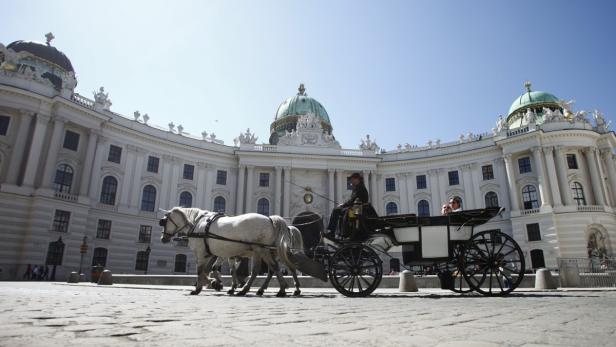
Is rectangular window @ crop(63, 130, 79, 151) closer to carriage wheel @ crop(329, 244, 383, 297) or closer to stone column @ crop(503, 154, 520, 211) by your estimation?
carriage wheel @ crop(329, 244, 383, 297)

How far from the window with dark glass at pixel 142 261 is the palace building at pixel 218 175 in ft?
0.30

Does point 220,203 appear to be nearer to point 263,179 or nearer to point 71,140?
point 263,179

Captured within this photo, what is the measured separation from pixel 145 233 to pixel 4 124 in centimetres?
1403

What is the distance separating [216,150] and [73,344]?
1529 inches

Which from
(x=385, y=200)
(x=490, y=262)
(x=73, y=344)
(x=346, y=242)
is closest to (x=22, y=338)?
(x=73, y=344)

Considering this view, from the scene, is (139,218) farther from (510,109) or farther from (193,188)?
(510,109)

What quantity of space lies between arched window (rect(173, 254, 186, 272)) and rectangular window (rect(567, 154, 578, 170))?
39398mm

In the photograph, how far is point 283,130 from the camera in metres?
49.5

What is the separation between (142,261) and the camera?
32.6 metres

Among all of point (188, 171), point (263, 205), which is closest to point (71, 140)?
point (188, 171)

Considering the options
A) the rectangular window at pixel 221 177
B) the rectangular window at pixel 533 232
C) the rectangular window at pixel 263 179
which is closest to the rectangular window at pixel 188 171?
the rectangular window at pixel 221 177

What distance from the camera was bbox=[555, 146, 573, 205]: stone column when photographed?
33.6 m

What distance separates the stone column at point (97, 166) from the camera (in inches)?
1224

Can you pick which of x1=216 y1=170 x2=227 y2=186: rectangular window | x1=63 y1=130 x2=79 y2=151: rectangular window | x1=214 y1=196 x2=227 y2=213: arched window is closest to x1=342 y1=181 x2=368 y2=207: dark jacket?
x1=63 y1=130 x2=79 y2=151: rectangular window
